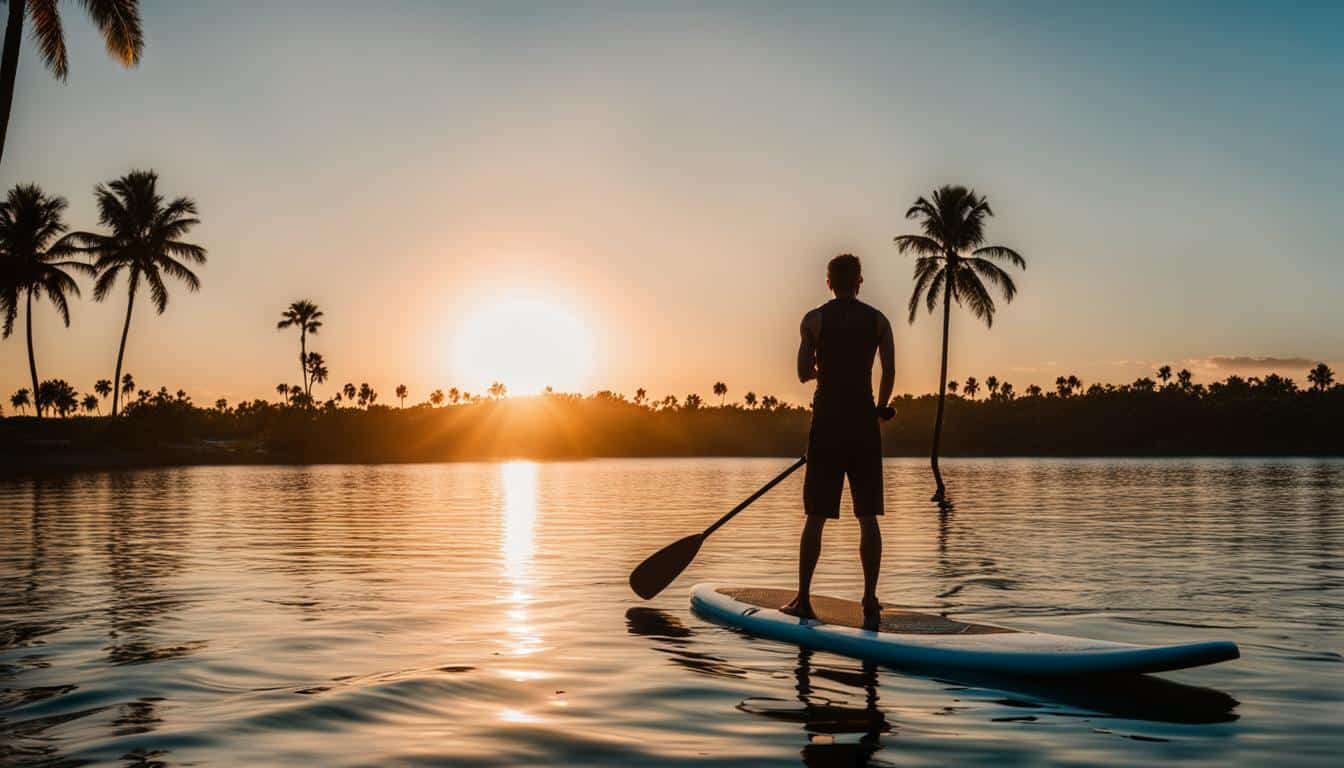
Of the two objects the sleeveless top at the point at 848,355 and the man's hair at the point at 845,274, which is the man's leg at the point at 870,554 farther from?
the man's hair at the point at 845,274

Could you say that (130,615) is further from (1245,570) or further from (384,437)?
(384,437)

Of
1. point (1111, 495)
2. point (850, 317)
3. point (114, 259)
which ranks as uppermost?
point (114, 259)

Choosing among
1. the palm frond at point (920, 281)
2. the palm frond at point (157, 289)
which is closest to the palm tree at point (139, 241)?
the palm frond at point (157, 289)

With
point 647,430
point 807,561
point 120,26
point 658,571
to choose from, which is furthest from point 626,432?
point 807,561

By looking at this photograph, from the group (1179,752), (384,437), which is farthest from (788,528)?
(384,437)

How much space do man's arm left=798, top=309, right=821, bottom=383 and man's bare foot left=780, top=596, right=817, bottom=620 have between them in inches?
65.1

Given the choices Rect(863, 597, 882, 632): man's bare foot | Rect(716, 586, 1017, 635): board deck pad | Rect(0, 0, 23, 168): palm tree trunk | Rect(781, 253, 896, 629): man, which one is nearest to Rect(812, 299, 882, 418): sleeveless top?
Rect(781, 253, 896, 629): man

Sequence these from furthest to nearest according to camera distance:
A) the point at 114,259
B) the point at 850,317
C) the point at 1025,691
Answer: the point at 114,259 → the point at 850,317 → the point at 1025,691

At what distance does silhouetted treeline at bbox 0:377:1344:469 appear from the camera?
6989 cm

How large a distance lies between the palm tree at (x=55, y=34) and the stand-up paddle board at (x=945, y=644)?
15.6 metres

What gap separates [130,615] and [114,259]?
50.6 m

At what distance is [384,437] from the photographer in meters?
117

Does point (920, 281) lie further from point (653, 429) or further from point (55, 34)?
point (653, 429)

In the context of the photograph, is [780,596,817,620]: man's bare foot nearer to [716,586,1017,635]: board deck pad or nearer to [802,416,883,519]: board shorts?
[716,586,1017,635]: board deck pad
